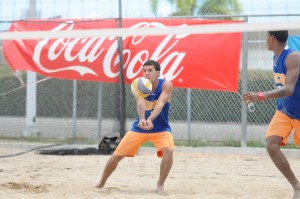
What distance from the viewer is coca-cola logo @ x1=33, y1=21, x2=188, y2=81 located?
1056 centimetres

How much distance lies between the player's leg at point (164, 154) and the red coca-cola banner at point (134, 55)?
3.96 meters

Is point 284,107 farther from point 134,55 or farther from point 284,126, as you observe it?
point 134,55

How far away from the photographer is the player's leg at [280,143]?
237 inches

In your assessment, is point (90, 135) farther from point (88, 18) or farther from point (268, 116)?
point (268, 116)

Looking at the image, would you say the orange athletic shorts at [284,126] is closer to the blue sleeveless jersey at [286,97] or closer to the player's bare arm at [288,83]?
the blue sleeveless jersey at [286,97]

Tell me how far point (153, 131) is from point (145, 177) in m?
1.35

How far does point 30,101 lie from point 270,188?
6.45 metres

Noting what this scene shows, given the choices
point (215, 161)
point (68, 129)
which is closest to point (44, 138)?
point (68, 129)

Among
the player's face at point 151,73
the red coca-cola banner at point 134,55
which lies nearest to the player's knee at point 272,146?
the player's face at point 151,73

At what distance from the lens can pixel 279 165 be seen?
19.8 feet

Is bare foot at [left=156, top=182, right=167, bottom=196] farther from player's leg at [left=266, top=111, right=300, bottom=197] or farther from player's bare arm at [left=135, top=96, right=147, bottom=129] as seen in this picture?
player's leg at [left=266, top=111, right=300, bottom=197]

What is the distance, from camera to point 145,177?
7816 mm

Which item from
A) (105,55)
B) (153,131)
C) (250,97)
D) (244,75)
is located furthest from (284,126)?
(105,55)

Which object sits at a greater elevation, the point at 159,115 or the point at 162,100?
the point at 162,100
